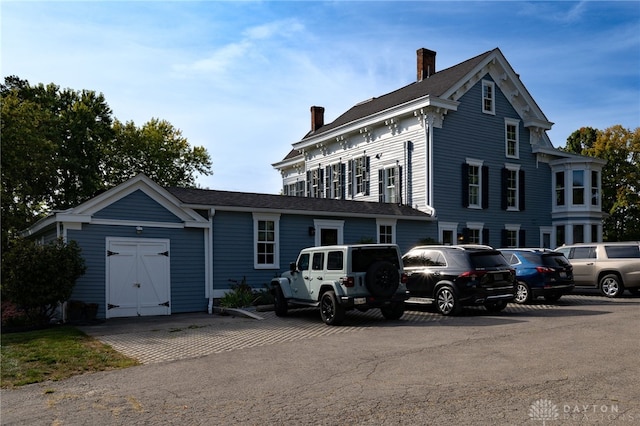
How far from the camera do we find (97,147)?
4081 cm

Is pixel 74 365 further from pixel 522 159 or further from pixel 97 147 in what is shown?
pixel 97 147

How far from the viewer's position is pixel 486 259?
15.3 metres

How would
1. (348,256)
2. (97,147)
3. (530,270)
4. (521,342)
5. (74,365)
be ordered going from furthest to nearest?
(97,147) < (530,270) < (348,256) < (521,342) < (74,365)

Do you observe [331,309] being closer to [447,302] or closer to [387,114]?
[447,302]

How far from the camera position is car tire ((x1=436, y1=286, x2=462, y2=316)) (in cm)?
1493

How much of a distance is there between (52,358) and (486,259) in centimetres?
1063

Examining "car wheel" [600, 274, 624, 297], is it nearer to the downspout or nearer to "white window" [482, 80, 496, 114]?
"white window" [482, 80, 496, 114]

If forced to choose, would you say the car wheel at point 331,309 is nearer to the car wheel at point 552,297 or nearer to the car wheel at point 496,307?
the car wheel at point 496,307

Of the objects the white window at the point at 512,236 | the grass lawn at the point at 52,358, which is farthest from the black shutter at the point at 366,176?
the grass lawn at the point at 52,358

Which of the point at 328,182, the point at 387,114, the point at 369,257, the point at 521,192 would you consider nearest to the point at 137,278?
the point at 369,257

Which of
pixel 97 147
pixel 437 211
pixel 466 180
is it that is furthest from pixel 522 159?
pixel 97 147

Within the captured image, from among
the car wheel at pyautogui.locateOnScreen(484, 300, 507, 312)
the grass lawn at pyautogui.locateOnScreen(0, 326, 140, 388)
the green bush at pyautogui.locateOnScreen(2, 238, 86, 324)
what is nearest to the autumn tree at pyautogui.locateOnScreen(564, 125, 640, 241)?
the car wheel at pyautogui.locateOnScreen(484, 300, 507, 312)

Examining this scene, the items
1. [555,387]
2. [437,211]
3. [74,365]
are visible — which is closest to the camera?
[555,387]

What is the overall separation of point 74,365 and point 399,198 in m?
19.7
